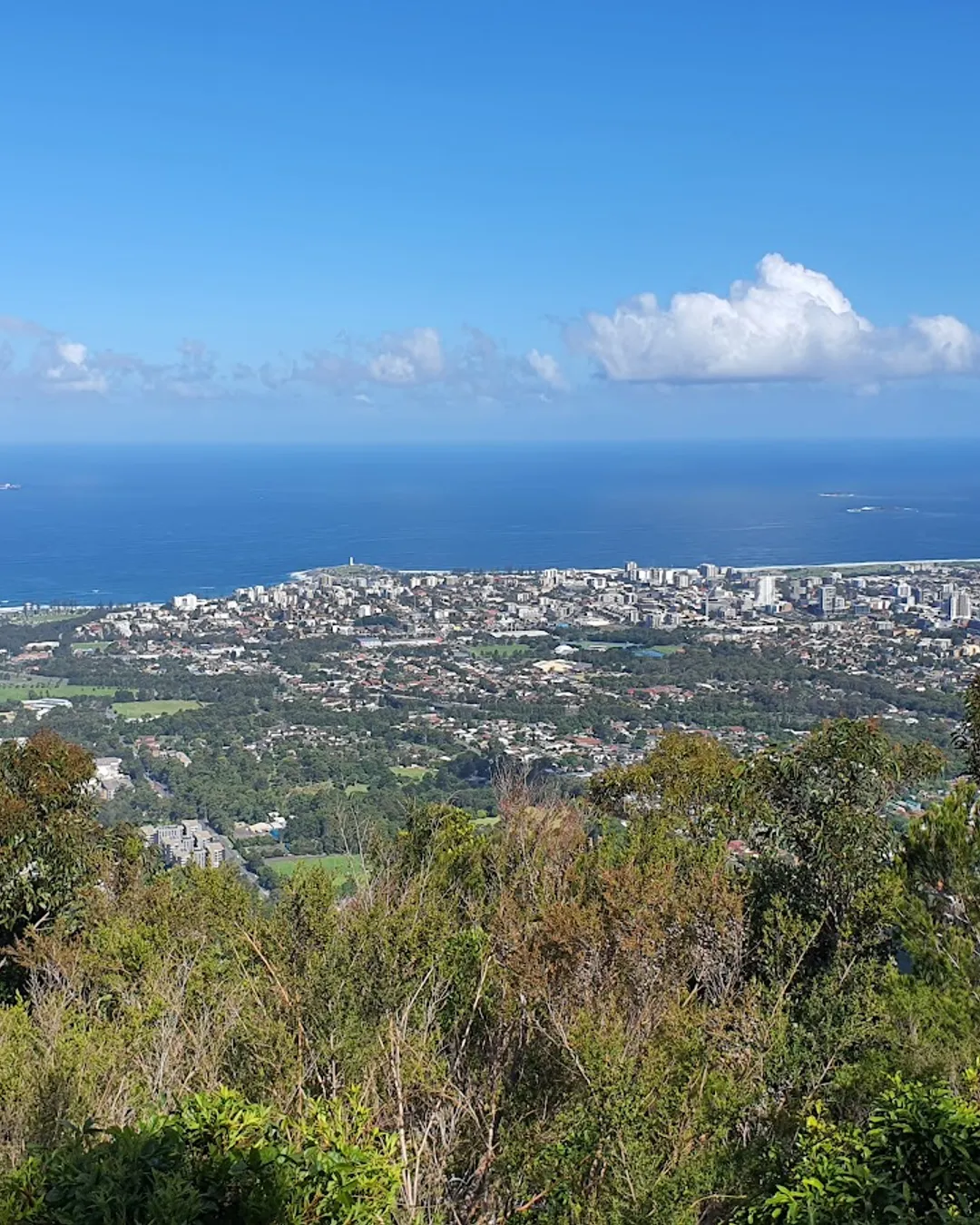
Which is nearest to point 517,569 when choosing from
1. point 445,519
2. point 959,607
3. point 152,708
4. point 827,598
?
point 827,598

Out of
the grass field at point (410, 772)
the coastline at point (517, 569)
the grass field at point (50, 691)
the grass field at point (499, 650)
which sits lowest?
the grass field at point (410, 772)

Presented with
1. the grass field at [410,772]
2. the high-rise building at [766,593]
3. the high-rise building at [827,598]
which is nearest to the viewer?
the grass field at [410,772]

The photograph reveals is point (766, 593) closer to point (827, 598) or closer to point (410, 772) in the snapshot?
point (827, 598)

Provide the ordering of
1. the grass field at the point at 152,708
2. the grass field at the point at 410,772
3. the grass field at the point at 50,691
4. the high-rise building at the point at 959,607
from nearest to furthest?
1. the grass field at the point at 410,772
2. the grass field at the point at 152,708
3. the grass field at the point at 50,691
4. the high-rise building at the point at 959,607

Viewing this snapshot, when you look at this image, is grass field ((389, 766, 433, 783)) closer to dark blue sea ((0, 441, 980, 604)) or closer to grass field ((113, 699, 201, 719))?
grass field ((113, 699, 201, 719))

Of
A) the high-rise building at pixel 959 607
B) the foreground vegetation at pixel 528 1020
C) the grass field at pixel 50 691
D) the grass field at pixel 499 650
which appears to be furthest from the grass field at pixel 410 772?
the high-rise building at pixel 959 607

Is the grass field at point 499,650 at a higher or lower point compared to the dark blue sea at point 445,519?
lower

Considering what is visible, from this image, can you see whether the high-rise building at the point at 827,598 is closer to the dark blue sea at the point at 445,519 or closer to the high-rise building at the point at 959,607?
the high-rise building at the point at 959,607
